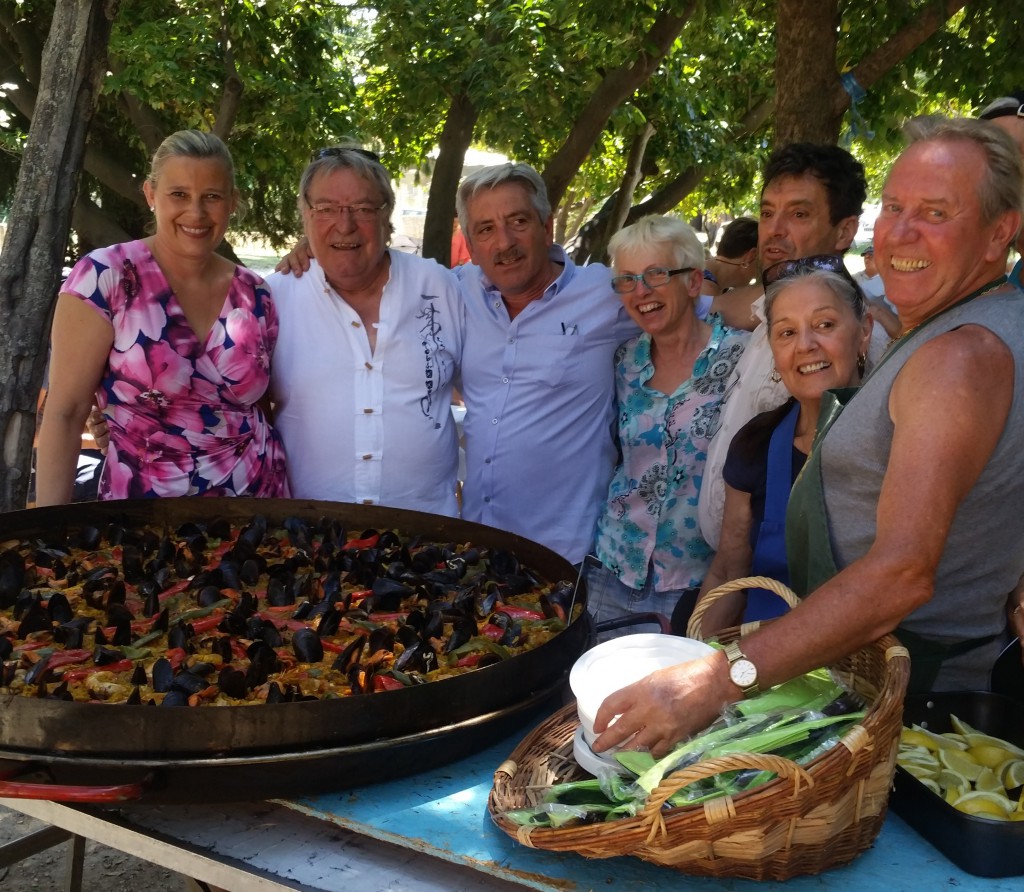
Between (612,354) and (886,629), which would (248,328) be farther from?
(886,629)

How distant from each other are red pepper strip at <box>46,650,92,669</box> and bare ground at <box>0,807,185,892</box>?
220cm

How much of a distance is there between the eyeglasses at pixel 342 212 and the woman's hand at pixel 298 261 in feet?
0.70

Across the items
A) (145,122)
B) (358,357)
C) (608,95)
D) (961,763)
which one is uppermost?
(608,95)

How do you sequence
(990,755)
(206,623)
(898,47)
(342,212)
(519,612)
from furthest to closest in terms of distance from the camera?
1. (898,47)
2. (342,212)
3. (519,612)
4. (206,623)
5. (990,755)

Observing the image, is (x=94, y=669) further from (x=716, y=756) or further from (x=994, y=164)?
(x=994, y=164)

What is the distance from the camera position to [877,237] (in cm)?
217

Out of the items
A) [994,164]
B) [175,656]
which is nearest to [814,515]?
[994,164]

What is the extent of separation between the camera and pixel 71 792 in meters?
1.91

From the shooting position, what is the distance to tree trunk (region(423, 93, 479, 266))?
9.55 meters

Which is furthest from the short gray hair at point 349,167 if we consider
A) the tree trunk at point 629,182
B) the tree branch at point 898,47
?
the tree trunk at point 629,182

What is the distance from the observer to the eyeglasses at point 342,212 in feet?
12.7

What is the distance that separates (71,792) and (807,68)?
565 centimetres

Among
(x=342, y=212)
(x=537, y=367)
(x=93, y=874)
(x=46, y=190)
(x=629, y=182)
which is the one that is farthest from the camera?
(x=629, y=182)

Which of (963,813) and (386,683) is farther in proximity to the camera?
(386,683)
